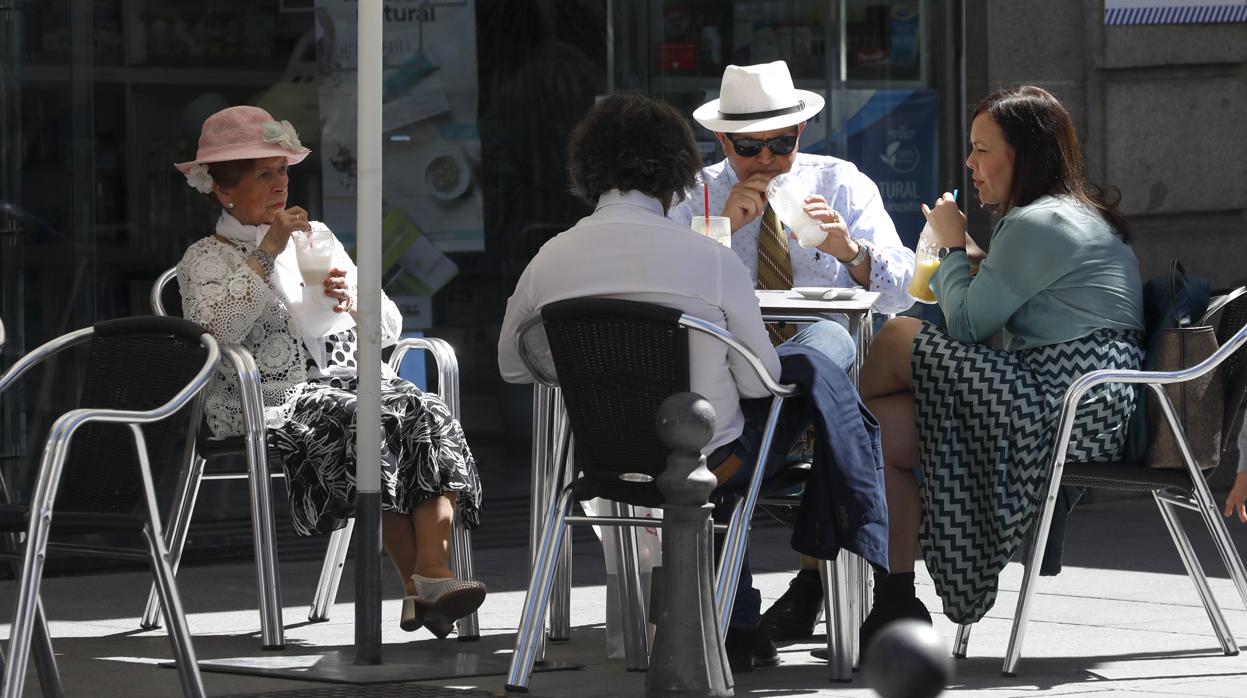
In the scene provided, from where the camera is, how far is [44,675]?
149 inches

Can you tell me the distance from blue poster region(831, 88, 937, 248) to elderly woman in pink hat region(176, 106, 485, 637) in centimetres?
364

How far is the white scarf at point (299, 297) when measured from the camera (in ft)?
16.8

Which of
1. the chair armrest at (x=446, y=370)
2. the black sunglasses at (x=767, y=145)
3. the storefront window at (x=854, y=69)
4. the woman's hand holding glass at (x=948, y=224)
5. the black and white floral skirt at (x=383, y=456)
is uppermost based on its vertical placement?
the storefront window at (x=854, y=69)

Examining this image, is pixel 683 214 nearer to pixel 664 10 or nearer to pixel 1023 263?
pixel 1023 263

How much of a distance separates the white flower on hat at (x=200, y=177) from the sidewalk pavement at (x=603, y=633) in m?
1.24

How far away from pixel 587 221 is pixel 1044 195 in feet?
4.20

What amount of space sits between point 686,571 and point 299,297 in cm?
181

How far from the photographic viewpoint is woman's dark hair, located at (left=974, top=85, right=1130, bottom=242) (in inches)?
190

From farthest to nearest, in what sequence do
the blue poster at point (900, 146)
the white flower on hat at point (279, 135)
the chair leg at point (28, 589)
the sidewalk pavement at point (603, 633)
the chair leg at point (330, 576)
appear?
the blue poster at point (900, 146) < the chair leg at point (330, 576) < the white flower on hat at point (279, 135) < the sidewalk pavement at point (603, 633) < the chair leg at point (28, 589)

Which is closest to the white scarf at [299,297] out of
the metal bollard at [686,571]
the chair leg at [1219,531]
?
the metal bollard at [686,571]

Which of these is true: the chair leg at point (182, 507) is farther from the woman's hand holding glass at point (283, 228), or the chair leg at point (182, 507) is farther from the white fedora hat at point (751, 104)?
the white fedora hat at point (751, 104)

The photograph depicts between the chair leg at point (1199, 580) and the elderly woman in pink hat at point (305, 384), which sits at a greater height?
the elderly woman in pink hat at point (305, 384)

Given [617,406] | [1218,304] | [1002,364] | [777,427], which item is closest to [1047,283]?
[1002,364]

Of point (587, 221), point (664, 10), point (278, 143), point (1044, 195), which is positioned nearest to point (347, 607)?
point (278, 143)
